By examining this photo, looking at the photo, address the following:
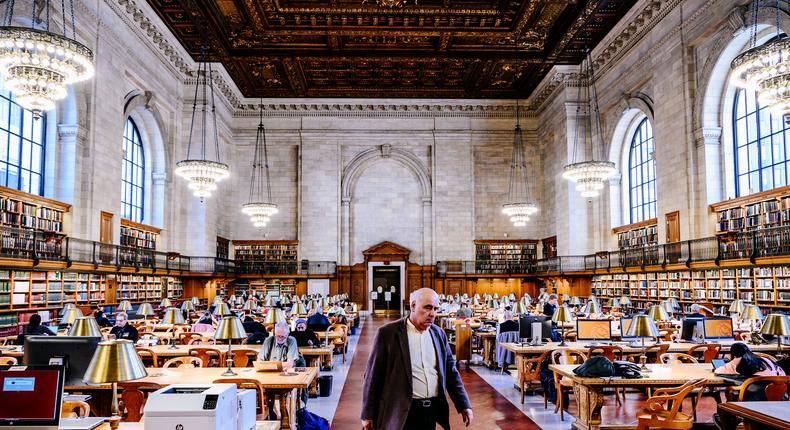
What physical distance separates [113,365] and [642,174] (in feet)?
64.1

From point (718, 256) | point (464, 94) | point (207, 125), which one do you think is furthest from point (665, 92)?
point (207, 125)

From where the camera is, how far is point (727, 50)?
14703mm

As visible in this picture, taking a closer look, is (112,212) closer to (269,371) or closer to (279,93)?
(279,93)

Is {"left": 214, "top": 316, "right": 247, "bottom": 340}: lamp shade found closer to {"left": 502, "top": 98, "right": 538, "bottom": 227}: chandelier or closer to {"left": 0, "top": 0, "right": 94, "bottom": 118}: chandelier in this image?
{"left": 0, "top": 0, "right": 94, "bottom": 118}: chandelier

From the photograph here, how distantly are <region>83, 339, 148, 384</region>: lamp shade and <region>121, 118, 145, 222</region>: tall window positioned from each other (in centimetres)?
1708

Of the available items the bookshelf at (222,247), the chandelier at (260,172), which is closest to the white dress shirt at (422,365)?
the bookshelf at (222,247)

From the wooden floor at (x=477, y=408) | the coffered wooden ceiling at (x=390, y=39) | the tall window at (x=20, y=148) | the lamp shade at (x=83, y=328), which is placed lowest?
the wooden floor at (x=477, y=408)

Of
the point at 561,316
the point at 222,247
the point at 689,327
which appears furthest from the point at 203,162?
the point at 689,327

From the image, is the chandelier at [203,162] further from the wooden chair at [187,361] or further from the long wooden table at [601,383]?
the long wooden table at [601,383]

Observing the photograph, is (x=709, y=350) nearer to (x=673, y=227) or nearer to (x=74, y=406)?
(x=74, y=406)

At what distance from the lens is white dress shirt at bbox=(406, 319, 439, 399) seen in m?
3.72

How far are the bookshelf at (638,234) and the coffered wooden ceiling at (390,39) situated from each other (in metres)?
5.98

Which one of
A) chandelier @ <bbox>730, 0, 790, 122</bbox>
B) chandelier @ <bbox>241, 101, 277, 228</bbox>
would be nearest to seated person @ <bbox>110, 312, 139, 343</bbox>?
chandelier @ <bbox>730, 0, 790, 122</bbox>

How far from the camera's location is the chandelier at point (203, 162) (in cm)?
1706
